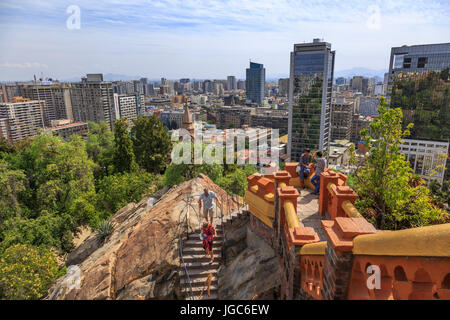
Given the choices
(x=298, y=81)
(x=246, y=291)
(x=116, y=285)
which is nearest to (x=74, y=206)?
(x=116, y=285)

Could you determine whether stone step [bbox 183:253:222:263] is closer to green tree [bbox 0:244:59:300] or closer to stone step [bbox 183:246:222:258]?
stone step [bbox 183:246:222:258]

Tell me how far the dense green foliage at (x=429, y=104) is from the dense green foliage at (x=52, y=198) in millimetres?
56245

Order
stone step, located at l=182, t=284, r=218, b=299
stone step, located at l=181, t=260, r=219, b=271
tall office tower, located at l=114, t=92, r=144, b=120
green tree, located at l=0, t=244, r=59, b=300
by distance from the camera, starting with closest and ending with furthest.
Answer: stone step, located at l=182, t=284, r=218, b=299 < stone step, located at l=181, t=260, r=219, b=271 < green tree, located at l=0, t=244, r=59, b=300 < tall office tower, located at l=114, t=92, r=144, b=120

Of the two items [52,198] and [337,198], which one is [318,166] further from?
[52,198]

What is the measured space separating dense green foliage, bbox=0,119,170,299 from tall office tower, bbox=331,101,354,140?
317ft

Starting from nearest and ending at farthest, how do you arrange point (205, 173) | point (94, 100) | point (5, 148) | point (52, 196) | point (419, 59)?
1. point (52, 196)
2. point (205, 173)
3. point (5, 148)
4. point (419, 59)
5. point (94, 100)

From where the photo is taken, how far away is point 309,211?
8.36 metres

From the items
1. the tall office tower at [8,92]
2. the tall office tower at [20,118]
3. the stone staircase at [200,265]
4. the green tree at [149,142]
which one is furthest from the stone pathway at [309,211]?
the tall office tower at [8,92]

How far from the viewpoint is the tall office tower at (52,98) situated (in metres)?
127

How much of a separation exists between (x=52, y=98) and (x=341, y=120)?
129m

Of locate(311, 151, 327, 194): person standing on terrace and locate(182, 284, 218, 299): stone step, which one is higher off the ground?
locate(311, 151, 327, 194): person standing on terrace

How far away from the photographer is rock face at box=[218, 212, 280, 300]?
7.48m

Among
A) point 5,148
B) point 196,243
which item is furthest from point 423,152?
point 5,148

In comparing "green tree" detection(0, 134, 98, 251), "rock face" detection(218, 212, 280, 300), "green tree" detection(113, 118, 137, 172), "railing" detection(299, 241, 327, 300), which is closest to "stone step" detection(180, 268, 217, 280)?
"rock face" detection(218, 212, 280, 300)
